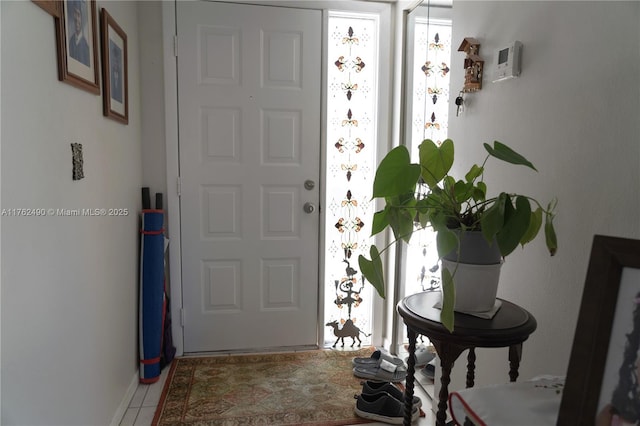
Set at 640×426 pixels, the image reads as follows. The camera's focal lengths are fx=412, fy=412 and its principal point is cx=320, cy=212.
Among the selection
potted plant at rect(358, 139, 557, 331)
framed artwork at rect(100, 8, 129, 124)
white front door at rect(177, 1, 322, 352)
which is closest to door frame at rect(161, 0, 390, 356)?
white front door at rect(177, 1, 322, 352)

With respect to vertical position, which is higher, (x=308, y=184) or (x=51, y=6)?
(x=51, y=6)

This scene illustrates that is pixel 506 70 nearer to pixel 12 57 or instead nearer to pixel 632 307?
pixel 632 307

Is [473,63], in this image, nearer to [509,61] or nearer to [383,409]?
[509,61]

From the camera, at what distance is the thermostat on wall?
132 centimetres

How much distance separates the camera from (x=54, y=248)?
1.21m

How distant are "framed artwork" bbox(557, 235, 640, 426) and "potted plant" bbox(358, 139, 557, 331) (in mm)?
212

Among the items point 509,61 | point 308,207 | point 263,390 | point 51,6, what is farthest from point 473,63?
point 263,390

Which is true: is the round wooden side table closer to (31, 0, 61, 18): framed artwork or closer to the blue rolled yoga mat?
(31, 0, 61, 18): framed artwork

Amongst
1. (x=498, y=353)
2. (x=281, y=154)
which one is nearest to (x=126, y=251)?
(x=281, y=154)

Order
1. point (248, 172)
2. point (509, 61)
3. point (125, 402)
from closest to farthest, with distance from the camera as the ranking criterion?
point (509, 61)
point (125, 402)
point (248, 172)

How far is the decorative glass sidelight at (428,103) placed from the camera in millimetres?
2104

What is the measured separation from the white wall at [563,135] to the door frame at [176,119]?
0.98 meters

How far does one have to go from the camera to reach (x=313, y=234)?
2.54 metres

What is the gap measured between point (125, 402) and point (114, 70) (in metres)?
1.51
